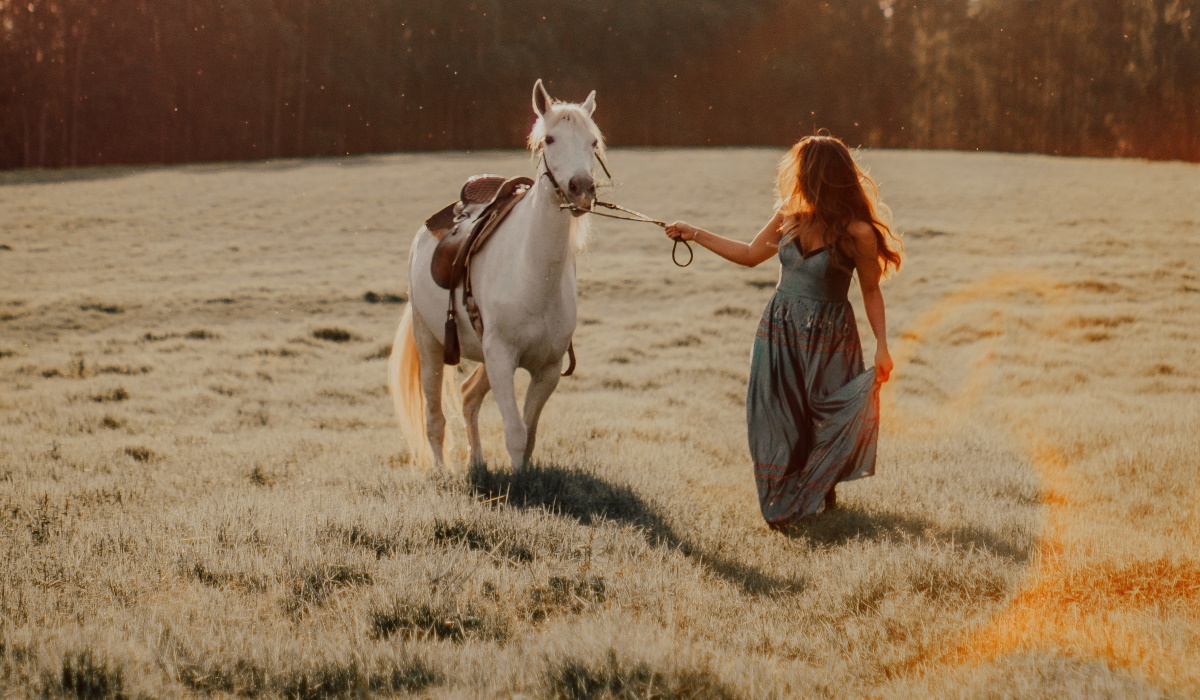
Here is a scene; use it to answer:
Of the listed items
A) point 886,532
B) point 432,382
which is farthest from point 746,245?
point 432,382

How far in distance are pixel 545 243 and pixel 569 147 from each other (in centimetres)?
65

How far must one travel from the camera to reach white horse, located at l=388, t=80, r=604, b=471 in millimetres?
4328

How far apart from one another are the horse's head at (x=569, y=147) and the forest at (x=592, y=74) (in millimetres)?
39568

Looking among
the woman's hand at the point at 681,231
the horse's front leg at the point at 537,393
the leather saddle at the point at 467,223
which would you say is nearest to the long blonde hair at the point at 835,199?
the woman's hand at the point at 681,231

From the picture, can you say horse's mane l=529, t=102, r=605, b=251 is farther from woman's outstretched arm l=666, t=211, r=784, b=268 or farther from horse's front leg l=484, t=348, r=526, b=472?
horse's front leg l=484, t=348, r=526, b=472

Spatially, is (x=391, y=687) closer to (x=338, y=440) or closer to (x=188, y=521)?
(x=188, y=521)

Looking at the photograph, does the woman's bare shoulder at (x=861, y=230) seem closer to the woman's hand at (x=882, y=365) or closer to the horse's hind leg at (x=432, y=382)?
the woman's hand at (x=882, y=365)

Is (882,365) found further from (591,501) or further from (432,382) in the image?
(432,382)

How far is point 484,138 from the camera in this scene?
1852 inches

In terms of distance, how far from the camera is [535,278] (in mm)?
4816

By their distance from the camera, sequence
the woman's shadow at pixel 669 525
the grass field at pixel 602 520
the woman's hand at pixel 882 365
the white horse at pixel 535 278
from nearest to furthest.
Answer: the grass field at pixel 602 520 → the woman's shadow at pixel 669 525 → the white horse at pixel 535 278 → the woman's hand at pixel 882 365

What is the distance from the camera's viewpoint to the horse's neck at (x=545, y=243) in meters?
4.67

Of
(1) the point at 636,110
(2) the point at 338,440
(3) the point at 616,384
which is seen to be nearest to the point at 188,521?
(2) the point at 338,440

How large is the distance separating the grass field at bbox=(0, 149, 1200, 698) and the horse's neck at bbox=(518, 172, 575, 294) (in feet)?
3.83
